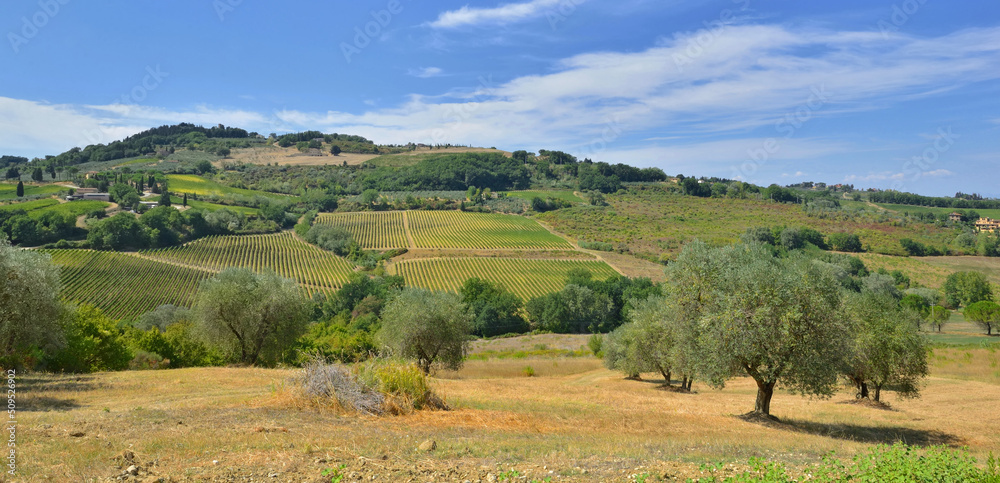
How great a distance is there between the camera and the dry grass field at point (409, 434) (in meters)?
8.67

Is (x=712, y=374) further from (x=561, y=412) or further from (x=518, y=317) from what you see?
(x=518, y=317)

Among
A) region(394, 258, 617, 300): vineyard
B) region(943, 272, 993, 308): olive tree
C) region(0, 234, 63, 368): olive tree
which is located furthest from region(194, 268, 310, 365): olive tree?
region(943, 272, 993, 308): olive tree

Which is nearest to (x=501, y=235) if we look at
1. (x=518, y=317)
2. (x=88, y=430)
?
(x=518, y=317)

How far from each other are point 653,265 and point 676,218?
45993 mm

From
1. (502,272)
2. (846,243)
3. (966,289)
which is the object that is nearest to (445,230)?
(502,272)

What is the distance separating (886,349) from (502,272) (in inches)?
3239

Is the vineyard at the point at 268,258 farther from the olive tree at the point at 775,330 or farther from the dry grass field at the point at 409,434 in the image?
the olive tree at the point at 775,330

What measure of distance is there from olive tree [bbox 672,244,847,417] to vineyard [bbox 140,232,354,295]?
269ft

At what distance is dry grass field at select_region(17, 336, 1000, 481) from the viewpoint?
8.67 m

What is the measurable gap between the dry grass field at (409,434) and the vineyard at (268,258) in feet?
246

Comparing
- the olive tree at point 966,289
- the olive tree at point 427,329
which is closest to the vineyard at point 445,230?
the olive tree at point 966,289

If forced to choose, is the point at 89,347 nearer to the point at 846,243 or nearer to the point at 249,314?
the point at 249,314

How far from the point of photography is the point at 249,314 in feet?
116

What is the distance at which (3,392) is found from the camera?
17.6m
